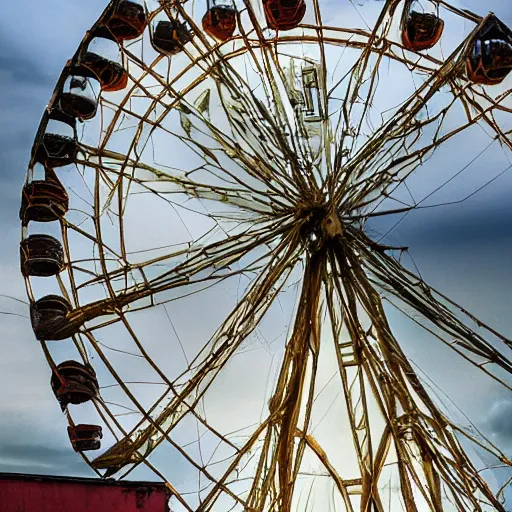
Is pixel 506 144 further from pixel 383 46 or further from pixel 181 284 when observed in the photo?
pixel 181 284

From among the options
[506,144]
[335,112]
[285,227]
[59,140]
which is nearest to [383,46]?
[335,112]

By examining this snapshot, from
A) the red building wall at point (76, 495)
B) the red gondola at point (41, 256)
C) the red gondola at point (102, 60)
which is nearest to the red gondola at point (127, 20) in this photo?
the red gondola at point (102, 60)

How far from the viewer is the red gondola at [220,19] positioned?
14.7 ft

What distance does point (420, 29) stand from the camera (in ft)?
14.5

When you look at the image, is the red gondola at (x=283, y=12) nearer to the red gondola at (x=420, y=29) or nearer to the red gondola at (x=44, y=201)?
the red gondola at (x=420, y=29)

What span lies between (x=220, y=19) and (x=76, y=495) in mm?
2749

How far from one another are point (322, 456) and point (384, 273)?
1.08 metres

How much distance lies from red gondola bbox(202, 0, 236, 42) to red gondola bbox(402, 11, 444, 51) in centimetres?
99

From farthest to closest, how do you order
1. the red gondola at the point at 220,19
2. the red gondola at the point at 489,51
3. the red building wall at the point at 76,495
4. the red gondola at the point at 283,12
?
1. the red gondola at the point at 220,19
2. the red gondola at the point at 283,12
3. the red gondola at the point at 489,51
4. the red building wall at the point at 76,495

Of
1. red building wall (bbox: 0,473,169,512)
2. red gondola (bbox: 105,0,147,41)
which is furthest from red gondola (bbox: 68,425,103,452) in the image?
red gondola (bbox: 105,0,147,41)

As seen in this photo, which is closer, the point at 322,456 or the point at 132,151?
the point at 322,456

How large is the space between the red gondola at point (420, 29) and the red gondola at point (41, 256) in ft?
7.74

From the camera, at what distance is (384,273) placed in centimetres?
422

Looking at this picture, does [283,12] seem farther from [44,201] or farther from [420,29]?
[44,201]
